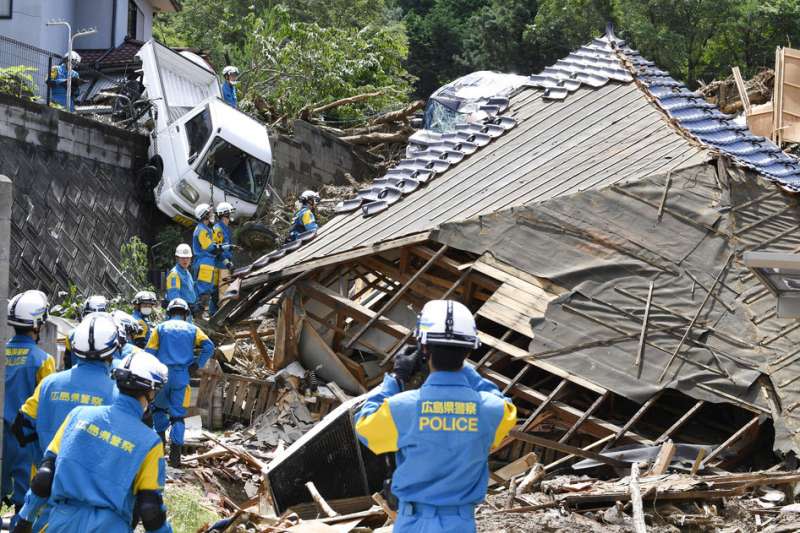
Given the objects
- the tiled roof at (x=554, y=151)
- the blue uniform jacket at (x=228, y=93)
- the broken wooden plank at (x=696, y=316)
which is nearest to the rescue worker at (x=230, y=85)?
Answer: the blue uniform jacket at (x=228, y=93)

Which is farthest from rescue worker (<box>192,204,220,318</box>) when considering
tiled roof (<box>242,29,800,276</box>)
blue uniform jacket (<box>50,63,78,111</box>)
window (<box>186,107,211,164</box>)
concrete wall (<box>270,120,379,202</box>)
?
blue uniform jacket (<box>50,63,78,111</box>)

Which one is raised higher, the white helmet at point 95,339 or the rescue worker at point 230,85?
the white helmet at point 95,339

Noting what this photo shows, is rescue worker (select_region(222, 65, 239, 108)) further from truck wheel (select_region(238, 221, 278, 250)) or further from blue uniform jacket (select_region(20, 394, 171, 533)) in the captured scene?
blue uniform jacket (select_region(20, 394, 171, 533))

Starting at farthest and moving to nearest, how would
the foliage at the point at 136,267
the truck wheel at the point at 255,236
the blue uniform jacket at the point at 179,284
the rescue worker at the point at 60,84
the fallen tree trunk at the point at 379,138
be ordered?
the fallen tree trunk at the point at 379,138, the rescue worker at the point at 60,84, the truck wheel at the point at 255,236, the foliage at the point at 136,267, the blue uniform jacket at the point at 179,284

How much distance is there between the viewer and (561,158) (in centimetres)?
1579

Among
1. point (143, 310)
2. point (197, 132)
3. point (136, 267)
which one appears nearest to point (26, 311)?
point (143, 310)

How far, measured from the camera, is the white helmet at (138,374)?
Result: 6555 millimetres

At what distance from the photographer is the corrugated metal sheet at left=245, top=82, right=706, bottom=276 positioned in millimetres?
14914

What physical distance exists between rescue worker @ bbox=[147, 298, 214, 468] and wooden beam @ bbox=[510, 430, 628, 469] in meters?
3.27

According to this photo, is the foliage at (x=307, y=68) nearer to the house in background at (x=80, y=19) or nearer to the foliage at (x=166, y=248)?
the house in background at (x=80, y=19)

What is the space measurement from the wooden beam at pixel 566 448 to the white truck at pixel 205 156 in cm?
1152

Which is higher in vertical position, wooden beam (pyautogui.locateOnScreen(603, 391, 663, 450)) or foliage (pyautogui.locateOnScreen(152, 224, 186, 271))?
wooden beam (pyautogui.locateOnScreen(603, 391, 663, 450))

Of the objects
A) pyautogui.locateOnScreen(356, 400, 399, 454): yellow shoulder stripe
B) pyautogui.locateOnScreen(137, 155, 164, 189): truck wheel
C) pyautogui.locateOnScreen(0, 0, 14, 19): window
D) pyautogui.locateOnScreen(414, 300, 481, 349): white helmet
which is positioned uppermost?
pyautogui.locateOnScreen(414, 300, 481, 349): white helmet

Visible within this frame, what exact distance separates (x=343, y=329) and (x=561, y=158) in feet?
11.3
